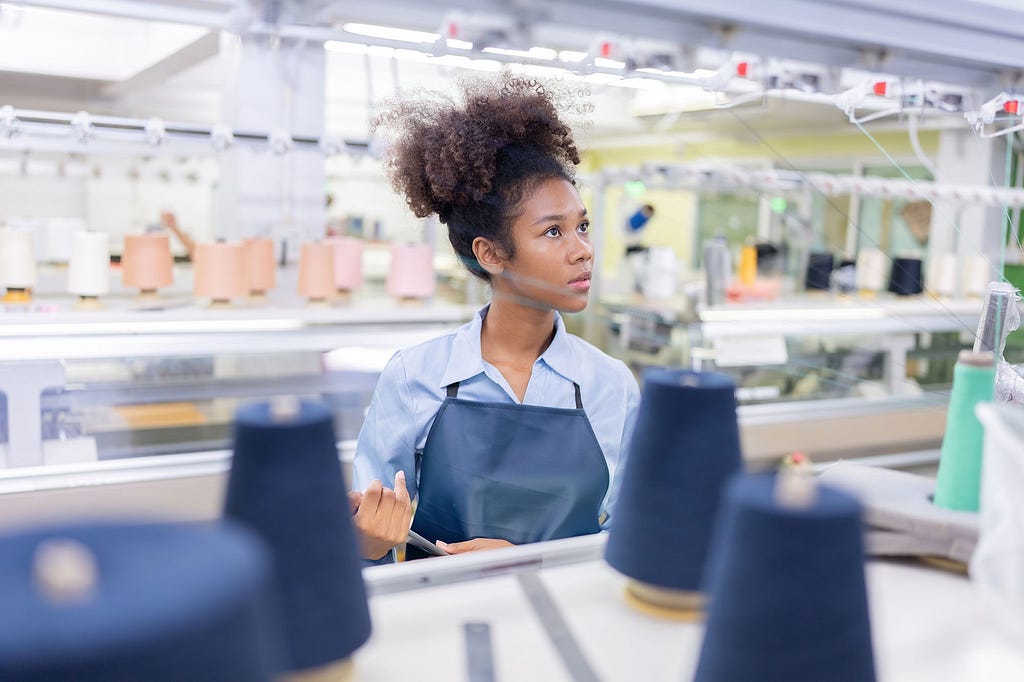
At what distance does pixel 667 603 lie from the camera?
741 millimetres

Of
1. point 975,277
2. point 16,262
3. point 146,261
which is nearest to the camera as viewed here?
point 16,262

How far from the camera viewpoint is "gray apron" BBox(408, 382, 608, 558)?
4.30 ft

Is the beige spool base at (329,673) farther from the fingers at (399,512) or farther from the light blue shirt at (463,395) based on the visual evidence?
the light blue shirt at (463,395)

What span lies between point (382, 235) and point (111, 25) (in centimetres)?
412

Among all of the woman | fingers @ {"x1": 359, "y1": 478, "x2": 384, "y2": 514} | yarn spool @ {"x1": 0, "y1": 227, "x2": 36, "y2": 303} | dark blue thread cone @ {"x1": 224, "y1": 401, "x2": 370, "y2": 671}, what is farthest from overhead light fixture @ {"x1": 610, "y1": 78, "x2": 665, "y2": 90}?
yarn spool @ {"x1": 0, "y1": 227, "x2": 36, "y2": 303}

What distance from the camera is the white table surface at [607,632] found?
67 centimetres

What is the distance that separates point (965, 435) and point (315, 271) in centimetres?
245

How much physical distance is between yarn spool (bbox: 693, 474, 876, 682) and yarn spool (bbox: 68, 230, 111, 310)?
8.53ft

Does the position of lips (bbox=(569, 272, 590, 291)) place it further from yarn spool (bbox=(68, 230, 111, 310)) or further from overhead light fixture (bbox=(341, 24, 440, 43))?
yarn spool (bbox=(68, 230, 111, 310))

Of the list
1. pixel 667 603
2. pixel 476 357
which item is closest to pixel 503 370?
pixel 476 357

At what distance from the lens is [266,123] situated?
140 inches

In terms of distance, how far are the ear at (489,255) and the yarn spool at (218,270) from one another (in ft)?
4.90

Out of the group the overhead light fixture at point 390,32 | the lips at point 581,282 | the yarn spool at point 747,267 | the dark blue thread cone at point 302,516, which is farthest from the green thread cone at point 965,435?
the yarn spool at point 747,267

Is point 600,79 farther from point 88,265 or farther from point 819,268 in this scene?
point 88,265
